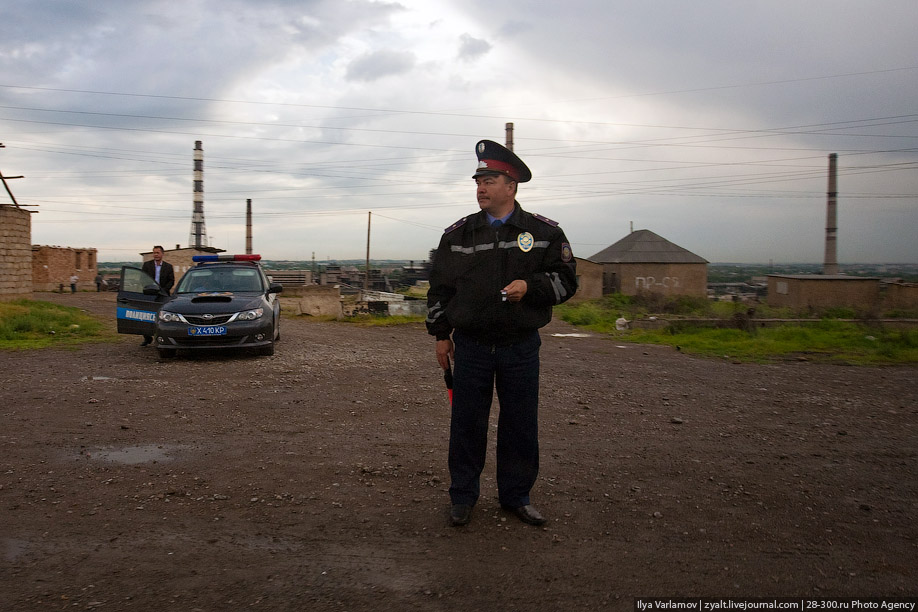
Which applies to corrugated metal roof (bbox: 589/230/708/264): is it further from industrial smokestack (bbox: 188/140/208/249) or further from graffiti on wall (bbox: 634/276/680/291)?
industrial smokestack (bbox: 188/140/208/249)

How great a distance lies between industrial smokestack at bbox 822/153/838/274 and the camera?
120 ft

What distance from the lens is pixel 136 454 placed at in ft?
15.5

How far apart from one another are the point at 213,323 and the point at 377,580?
7.52m

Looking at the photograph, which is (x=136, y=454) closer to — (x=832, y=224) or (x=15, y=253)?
(x=15, y=253)

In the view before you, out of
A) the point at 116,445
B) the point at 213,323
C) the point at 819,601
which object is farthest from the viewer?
the point at 213,323

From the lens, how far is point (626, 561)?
3027mm

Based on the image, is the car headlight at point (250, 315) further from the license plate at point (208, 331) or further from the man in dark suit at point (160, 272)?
the man in dark suit at point (160, 272)

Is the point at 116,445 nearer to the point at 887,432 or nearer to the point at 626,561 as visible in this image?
the point at 626,561

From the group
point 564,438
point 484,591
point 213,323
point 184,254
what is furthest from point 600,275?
point 484,591

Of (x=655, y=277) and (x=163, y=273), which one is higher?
(x=655, y=277)

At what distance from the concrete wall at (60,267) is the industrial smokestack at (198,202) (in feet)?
23.3

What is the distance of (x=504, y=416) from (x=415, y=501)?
0.71m

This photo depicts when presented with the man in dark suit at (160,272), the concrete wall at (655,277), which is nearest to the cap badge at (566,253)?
the man in dark suit at (160,272)

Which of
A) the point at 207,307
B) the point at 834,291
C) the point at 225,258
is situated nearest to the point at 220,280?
the point at 225,258
